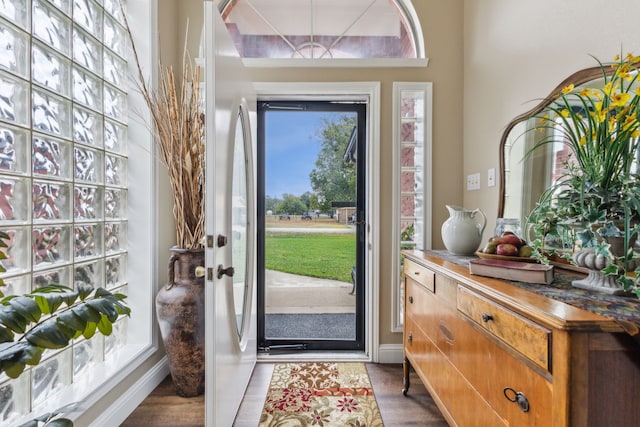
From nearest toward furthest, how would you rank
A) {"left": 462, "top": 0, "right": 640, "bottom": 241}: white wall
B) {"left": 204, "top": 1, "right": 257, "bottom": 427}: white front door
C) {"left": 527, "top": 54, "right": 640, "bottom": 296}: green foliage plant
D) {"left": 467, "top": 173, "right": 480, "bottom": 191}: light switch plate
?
{"left": 527, "top": 54, "right": 640, "bottom": 296}: green foliage plant
{"left": 462, "top": 0, "right": 640, "bottom": 241}: white wall
{"left": 204, "top": 1, "right": 257, "bottom": 427}: white front door
{"left": 467, "top": 173, "right": 480, "bottom": 191}: light switch plate

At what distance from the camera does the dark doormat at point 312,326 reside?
2.52 metres

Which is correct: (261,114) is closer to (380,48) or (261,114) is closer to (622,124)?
(380,48)

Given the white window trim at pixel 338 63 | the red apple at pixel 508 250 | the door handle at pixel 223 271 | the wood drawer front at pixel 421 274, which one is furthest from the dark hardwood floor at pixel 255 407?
the white window trim at pixel 338 63

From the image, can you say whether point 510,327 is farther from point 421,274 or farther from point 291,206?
point 291,206

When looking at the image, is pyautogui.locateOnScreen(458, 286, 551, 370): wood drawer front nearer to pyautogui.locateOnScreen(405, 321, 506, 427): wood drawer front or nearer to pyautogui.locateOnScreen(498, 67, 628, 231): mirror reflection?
pyautogui.locateOnScreen(405, 321, 506, 427): wood drawer front

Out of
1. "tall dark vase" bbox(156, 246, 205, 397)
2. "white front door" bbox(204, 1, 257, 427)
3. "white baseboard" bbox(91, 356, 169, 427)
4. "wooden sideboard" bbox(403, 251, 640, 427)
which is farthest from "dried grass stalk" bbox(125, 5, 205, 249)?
"wooden sideboard" bbox(403, 251, 640, 427)

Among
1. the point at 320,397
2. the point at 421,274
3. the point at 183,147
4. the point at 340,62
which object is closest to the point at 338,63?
the point at 340,62

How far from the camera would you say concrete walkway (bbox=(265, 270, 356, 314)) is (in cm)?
251

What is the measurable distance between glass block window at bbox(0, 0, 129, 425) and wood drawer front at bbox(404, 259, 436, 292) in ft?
5.87

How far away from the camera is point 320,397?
1915mm

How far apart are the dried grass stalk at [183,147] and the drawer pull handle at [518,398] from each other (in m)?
1.70

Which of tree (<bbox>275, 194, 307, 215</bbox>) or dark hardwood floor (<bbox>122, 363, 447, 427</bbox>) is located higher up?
tree (<bbox>275, 194, 307, 215</bbox>)

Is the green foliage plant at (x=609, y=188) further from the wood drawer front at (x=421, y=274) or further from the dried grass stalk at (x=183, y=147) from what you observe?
the dried grass stalk at (x=183, y=147)

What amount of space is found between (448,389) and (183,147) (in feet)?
6.20
